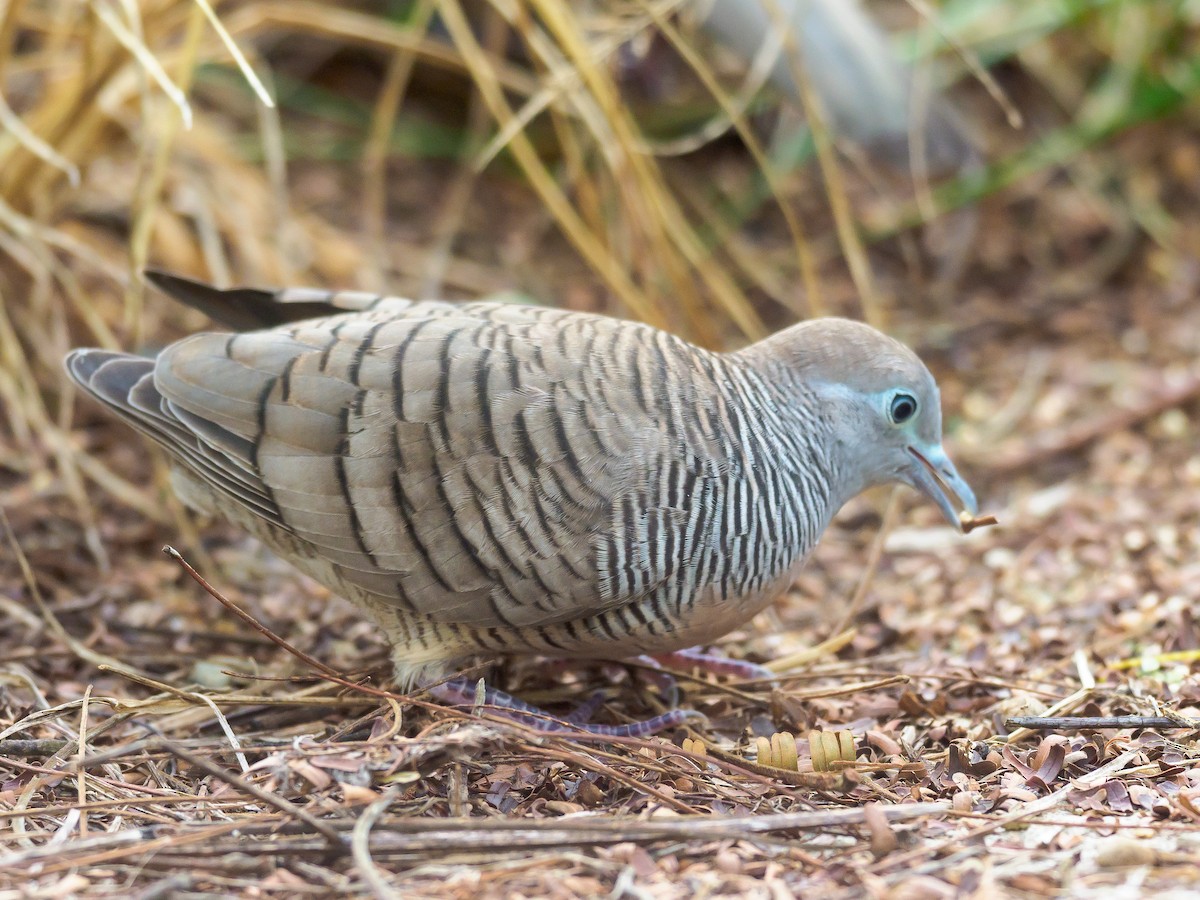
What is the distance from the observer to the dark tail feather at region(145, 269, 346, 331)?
134 inches

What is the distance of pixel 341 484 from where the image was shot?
2932 mm

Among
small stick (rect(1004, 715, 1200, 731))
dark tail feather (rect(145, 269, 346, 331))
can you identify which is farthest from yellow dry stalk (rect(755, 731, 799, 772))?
dark tail feather (rect(145, 269, 346, 331))

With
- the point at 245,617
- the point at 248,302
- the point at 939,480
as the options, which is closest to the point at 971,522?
the point at 939,480

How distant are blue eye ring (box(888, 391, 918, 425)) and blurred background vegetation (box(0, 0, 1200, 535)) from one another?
83cm

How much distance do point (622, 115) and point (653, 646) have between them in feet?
5.75

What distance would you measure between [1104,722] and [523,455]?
139cm

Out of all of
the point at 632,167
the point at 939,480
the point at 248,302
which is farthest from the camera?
the point at 632,167

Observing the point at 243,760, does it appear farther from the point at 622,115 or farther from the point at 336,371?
the point at 622,115

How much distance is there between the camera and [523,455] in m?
2.87

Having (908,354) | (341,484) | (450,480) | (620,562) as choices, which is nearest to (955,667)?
(908,354)

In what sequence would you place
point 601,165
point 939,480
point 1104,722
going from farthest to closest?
point 601,165, point 939,480, point 1104,722

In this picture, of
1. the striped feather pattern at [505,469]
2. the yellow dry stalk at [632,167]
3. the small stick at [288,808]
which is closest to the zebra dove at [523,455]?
the striped feather pattern at [505,469]

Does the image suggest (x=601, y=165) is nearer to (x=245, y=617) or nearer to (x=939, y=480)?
(x=939, y=480)

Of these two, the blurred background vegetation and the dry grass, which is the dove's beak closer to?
the dry grass
